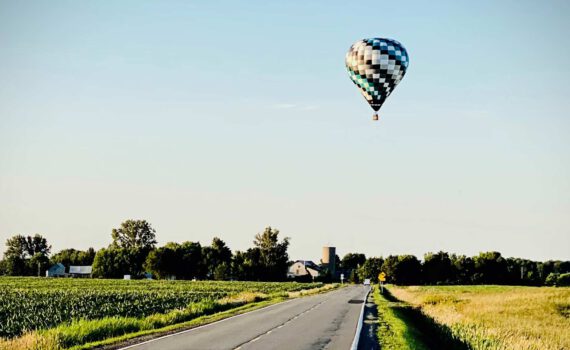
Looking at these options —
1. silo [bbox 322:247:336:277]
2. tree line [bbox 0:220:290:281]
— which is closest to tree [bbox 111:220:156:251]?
tree line [bbox 0:220:290:281]

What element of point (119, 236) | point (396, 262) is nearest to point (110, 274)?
point (119, 236)

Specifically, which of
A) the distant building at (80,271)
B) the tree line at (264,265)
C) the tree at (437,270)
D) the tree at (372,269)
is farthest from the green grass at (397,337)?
the distant building at (80,271)

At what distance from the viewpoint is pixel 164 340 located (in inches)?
778

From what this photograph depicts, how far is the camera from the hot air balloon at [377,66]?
33344mm

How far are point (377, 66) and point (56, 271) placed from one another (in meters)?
147

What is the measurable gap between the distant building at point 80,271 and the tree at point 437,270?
286 feet

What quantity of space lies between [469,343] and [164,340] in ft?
34.4

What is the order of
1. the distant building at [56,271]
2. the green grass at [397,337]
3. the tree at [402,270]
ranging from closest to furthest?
the green grass at [397,337] → the tree at [402,270] → the distant building at [56,271]

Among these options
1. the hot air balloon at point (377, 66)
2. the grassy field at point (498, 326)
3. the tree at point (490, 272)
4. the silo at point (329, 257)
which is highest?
the hot air balloon at point (377, 66)

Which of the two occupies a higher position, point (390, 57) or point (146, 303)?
point (390, 57)

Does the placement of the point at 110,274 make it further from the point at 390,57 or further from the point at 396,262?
the point at 390,57

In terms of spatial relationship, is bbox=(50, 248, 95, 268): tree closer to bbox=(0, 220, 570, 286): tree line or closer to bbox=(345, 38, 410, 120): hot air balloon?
bbox=(0, 220, 570, 286): tree line

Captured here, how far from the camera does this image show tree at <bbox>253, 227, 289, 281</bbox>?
438 ft

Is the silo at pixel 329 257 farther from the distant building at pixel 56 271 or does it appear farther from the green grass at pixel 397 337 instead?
the green grass at pixel 397 337
